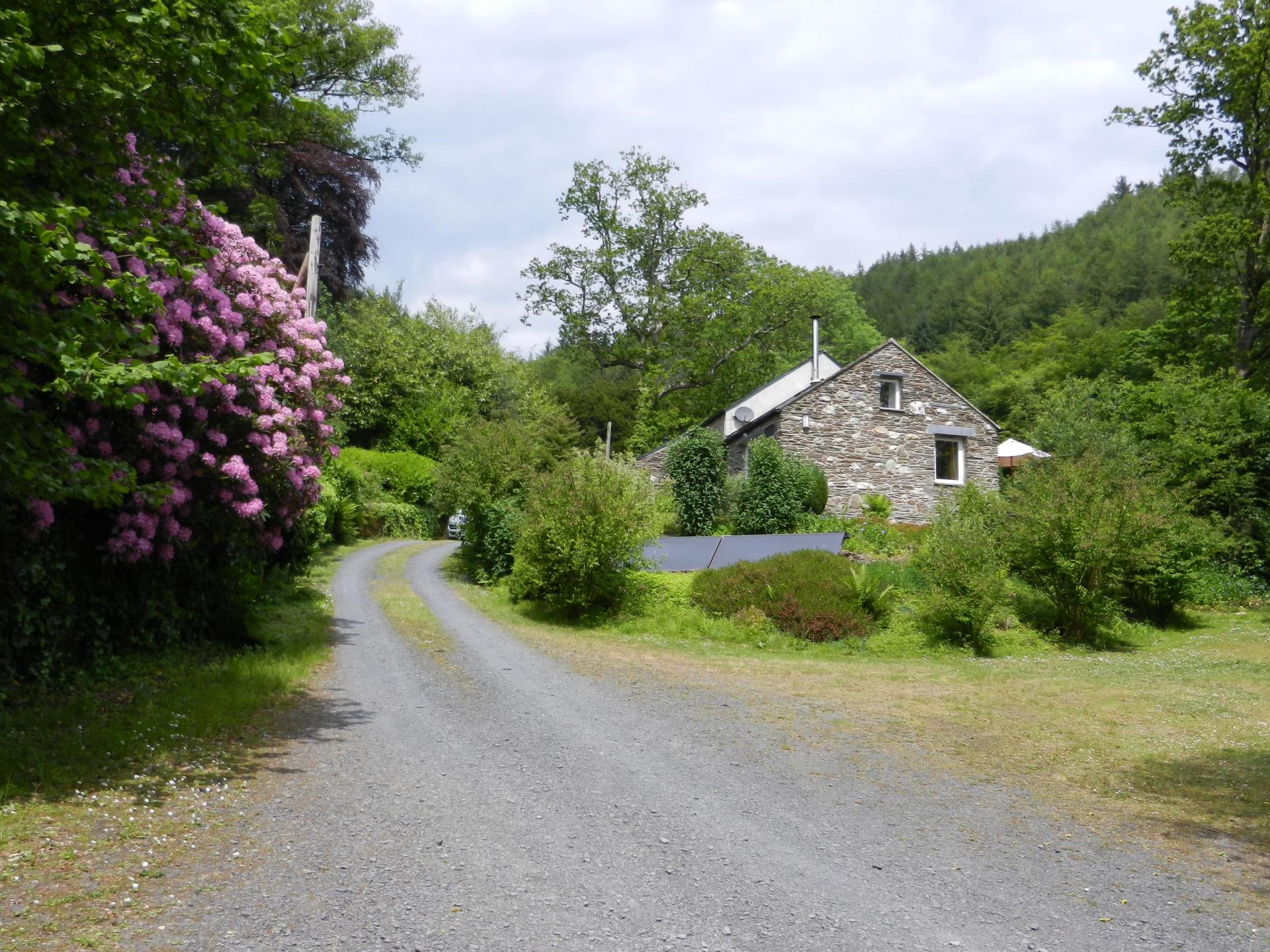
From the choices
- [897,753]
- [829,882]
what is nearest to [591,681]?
[897,753]

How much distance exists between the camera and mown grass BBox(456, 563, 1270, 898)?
23.4 feet

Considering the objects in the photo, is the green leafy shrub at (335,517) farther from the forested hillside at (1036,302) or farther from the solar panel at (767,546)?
the forested hillside at (1036,302)

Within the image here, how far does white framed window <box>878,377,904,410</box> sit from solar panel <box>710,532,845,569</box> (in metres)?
10.3

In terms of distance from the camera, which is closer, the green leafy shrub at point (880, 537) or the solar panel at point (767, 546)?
the solar panel at point (767, 546)

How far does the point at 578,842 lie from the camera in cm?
565

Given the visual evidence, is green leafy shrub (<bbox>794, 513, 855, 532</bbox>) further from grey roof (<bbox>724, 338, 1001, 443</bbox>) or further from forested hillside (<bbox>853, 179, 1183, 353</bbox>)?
forested hillside (<bbox>853, 179, 1183, 353</bbox>)

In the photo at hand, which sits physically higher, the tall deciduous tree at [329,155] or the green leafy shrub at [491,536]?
the tall deciduous tree at [329,155]

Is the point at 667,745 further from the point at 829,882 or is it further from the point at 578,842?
the point at 829,882

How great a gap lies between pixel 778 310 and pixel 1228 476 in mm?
23695

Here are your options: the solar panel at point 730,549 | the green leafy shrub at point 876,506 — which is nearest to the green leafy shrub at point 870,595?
the solar panel at point 730,549

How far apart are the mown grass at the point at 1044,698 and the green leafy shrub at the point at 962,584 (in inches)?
16.7

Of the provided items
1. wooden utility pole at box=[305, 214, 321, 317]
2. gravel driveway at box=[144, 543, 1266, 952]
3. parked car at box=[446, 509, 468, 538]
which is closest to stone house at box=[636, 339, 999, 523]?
parked car at box=[446, 509, 468, 538]

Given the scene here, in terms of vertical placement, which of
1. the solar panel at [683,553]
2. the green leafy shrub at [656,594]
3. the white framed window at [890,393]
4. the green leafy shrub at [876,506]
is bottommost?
the green leafy shrub at [656,594]

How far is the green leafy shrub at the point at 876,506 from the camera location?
29016 millimetres
